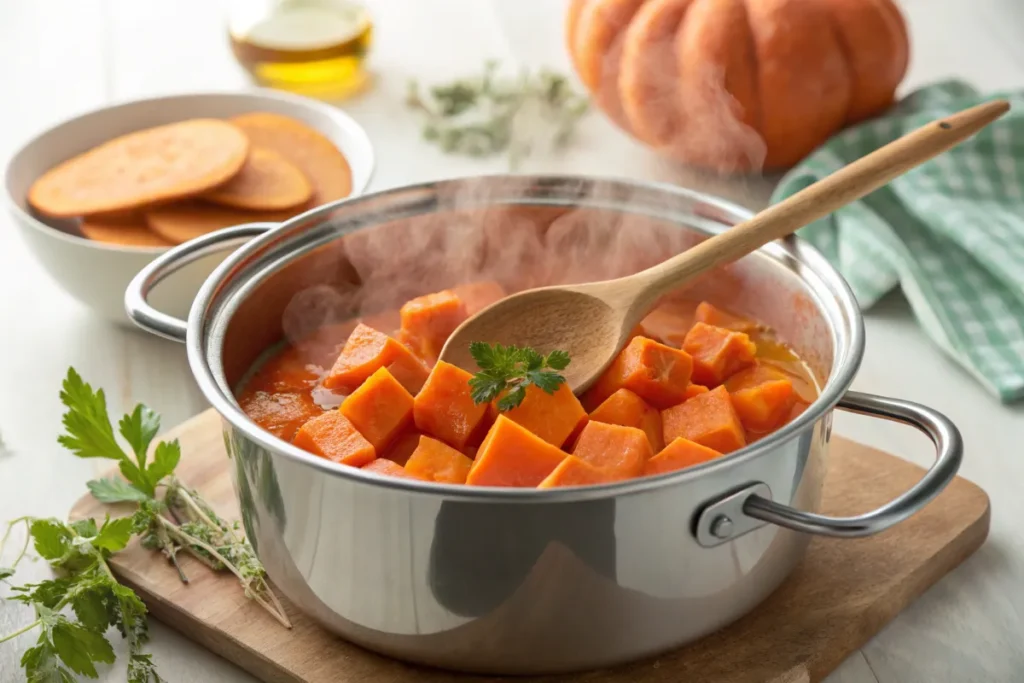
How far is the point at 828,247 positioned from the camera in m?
3.23

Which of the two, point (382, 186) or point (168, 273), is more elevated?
point (168, 273)

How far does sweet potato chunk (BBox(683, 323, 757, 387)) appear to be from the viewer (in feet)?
7.61

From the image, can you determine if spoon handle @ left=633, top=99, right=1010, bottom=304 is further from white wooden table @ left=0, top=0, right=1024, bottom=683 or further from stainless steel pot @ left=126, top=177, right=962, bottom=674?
white wooden table @ left=0, top=0, right=1024, bottom=683

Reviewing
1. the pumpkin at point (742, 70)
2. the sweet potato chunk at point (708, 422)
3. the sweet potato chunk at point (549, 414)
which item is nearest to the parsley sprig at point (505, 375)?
the sweet potato chunk at point (549, 414)

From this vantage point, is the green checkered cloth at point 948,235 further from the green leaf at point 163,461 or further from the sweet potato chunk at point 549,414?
the green leaf at point 163,461

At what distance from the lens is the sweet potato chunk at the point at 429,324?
2463 millimetres

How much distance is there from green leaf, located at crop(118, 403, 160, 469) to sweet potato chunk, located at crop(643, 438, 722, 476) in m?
0.98

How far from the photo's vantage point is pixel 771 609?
2.05m

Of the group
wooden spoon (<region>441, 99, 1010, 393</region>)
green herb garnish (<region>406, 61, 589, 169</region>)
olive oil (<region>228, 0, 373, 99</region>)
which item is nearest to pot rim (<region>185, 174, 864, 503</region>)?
wooden spoon (<region>441, 99, 1010, 393</region>)

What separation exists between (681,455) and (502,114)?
6.93ft

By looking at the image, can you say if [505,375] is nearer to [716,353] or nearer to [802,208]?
[716,353]

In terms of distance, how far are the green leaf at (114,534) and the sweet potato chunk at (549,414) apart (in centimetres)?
70

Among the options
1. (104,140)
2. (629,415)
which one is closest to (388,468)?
(629,415)

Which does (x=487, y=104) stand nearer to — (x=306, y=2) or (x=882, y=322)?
(x=306, y=2)
